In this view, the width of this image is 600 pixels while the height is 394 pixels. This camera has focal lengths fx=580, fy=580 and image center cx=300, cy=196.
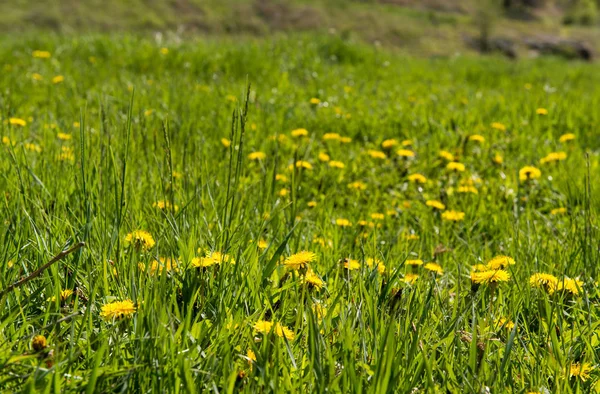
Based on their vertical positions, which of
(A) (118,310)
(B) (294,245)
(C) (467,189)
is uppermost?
(A) (118,310)

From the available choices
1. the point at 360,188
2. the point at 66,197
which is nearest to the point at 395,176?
the point at 360,188

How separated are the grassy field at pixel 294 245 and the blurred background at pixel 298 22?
5.33m

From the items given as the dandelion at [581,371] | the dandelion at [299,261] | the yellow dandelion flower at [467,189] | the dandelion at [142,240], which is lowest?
→ the yellow dandelion flower at [467,189]

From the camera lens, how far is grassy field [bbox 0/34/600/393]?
1173 mm

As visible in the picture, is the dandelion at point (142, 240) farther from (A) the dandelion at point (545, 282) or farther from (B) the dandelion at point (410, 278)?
(A) the dandelion at point (545, 282)

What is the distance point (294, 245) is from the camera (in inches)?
73.4

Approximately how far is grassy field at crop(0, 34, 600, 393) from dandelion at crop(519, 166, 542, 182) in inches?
0.7

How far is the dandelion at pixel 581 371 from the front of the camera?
4.06 ft

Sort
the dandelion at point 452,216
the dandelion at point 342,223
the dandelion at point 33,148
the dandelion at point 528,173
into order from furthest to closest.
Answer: the dandelion at point 528,173 → the dandelion at point 33,148 → the dandelion at point 452,216 → the dandelion at point 342,223

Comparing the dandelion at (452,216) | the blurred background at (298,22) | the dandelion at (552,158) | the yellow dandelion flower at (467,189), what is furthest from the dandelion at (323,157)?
the blurred background at (298,22)

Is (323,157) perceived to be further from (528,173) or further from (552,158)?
(552,158)

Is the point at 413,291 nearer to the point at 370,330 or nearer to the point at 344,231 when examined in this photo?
the point at 370,330

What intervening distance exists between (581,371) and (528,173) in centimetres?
185

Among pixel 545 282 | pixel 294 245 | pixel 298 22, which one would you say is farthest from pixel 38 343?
pixel 298 22
